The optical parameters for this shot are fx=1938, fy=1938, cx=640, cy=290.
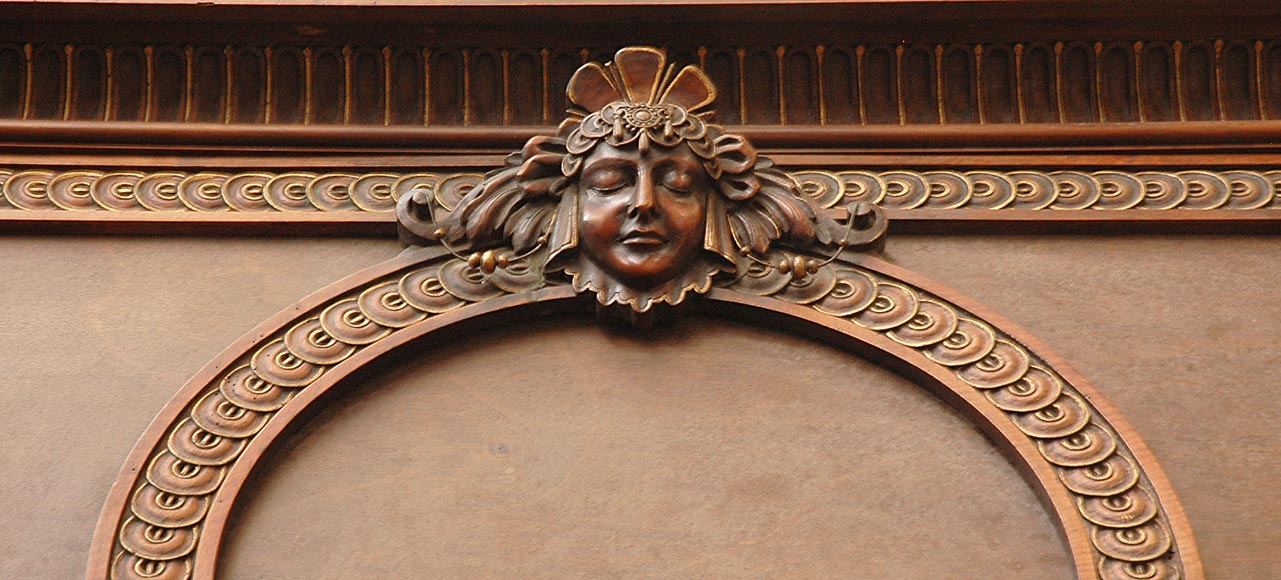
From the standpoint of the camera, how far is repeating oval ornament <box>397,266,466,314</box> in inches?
128

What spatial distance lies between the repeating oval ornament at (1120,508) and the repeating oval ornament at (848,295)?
50 cm

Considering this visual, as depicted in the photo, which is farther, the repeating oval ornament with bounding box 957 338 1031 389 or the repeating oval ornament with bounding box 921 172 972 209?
the repeating oval ornament with bounding box 921 172 972 209

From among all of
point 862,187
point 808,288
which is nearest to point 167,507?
point 808,288

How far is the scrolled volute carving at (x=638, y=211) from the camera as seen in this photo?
3205mm

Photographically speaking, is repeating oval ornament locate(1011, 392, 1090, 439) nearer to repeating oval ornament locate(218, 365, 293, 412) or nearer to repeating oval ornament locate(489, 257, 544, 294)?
repeating oval ornament locate(489, 257, 544, 294)

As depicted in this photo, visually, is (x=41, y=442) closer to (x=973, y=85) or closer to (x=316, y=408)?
(x=316, y=408)

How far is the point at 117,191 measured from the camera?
134 inches

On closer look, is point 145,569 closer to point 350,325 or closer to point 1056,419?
point 350,325

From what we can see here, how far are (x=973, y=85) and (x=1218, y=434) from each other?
2.56 ft

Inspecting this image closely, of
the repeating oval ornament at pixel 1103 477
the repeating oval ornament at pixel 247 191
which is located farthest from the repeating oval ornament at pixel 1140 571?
the repeating oval ornament at pixel 247 191

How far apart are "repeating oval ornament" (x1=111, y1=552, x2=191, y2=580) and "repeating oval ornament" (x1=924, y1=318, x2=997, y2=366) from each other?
4.05 feet

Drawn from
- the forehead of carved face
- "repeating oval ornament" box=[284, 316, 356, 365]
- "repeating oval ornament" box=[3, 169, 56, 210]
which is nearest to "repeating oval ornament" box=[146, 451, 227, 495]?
"repeating oval ornament" box=[284, 316, 356, 365]

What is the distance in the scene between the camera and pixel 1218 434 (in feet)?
10.3

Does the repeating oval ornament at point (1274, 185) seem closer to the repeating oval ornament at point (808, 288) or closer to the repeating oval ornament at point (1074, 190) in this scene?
the repeating oval ornament at point (1074, 190)
